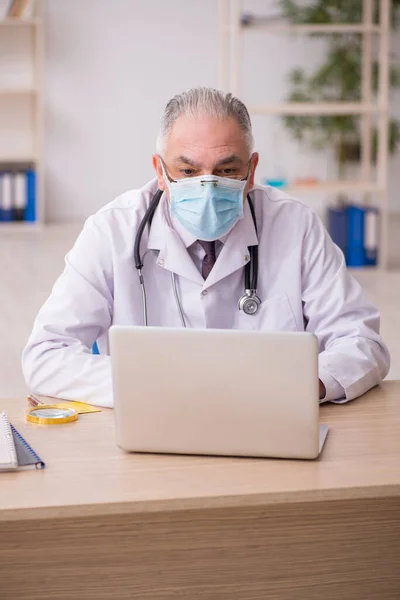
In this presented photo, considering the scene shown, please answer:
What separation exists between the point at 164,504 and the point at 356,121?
695 cm

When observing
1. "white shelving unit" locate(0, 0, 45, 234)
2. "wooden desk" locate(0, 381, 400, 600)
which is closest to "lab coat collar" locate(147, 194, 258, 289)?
"wooden desk" locate(0, 381, 400, 600)

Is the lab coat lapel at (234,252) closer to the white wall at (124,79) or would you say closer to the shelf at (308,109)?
the shelf at (308,109)

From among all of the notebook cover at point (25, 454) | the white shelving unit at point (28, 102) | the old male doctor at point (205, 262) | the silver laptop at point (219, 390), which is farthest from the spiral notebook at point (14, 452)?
the white shelving unit at point (28, 102)

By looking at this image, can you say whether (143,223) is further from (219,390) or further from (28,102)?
(28,102)

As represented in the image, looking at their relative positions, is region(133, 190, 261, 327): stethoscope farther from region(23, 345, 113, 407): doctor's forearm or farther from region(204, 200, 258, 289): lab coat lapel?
region(23, 345, 113, 407): doctor's forearm

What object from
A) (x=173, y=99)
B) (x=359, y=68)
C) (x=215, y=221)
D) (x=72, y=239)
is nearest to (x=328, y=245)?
(x=215, y=221)

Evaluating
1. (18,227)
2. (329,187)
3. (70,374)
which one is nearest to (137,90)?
(18,227)

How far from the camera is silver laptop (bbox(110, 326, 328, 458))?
4.50 ft

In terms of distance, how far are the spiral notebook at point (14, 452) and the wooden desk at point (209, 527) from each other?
0.06 ft

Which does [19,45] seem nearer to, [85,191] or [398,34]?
[85,191]

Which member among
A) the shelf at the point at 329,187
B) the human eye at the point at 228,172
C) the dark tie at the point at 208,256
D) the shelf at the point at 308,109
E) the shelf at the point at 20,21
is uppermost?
the shelf at the point at 20,21

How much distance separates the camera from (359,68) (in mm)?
7676

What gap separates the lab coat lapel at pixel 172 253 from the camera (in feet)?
6.73

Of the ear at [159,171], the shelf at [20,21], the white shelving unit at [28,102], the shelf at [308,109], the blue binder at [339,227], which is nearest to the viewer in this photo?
the ear at [159,171]
